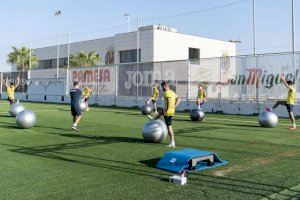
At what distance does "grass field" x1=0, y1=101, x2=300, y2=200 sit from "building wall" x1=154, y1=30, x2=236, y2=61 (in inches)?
1527

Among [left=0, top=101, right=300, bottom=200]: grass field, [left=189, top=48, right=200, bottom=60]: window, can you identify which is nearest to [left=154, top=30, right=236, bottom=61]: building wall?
[left=189, top=48, right=200, bottom=60]: window

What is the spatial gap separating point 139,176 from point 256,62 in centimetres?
1842

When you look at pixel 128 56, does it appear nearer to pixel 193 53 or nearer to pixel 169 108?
pixel 193 53

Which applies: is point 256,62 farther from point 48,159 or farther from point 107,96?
point 48,159

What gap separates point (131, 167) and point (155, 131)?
3.32 m

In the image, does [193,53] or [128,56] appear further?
[193,53]

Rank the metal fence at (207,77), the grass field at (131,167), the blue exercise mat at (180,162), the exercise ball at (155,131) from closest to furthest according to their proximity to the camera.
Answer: the grass field at (131,167)
the blue exercise mat at (180,162)
the exercise ball at (155,131)
the metal fence at (207,77)

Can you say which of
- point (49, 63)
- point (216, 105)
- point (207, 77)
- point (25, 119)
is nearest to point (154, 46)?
point (207, 77)

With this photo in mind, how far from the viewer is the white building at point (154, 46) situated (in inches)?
2069

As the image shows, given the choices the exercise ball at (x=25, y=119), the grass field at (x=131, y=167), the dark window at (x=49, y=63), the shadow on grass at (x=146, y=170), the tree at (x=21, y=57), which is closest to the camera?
the grass field at (x=131, y=167)

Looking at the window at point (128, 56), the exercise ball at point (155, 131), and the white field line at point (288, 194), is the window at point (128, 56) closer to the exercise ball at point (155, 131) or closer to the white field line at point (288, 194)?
the exercise ball at point (155, 131)

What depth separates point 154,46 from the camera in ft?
171

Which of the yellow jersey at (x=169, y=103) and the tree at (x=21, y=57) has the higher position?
the tree at (x=21, y=57)

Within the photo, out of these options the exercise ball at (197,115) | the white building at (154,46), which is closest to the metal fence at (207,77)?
the exercise ball at (197,115)
